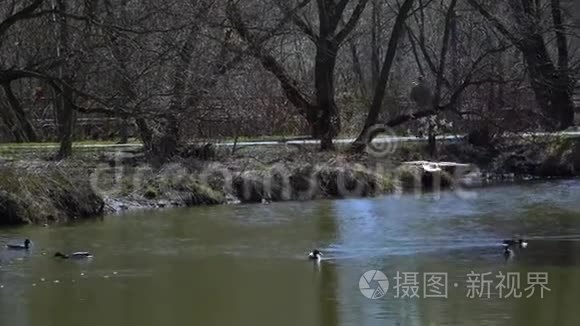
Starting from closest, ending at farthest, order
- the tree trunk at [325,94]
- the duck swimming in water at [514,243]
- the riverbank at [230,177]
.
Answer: the duck swimming in water at [514,243] → the riverbank at [230,177] → the tree trunk at [325,94]

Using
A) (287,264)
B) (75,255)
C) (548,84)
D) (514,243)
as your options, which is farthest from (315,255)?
(548,84)

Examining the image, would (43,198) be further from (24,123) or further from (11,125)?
(24,123)

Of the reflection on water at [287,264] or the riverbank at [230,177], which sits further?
the riverbank at [230,177]

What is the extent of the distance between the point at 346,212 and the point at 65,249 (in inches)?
251

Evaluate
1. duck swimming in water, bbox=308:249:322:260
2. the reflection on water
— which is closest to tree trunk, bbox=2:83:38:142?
the reflection on water

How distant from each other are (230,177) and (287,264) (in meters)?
8.67

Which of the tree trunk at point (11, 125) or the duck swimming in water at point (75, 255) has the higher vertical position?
the tree trunk at point (11, 125)

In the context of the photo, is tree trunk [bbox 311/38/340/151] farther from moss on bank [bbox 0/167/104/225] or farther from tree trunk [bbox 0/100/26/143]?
moss on bank [bbox 0/167/104/225]

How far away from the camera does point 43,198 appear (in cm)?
1956

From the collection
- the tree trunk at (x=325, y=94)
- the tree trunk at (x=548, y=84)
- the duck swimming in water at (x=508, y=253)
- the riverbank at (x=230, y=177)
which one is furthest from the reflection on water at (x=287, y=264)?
the tree trunk at (x=548, y=84)

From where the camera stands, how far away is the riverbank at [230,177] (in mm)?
19750

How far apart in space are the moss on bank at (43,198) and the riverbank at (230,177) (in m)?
0.02

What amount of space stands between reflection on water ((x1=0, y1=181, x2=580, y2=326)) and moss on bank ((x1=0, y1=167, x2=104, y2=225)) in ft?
2.47

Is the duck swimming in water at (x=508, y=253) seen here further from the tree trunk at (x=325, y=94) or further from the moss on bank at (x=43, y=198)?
the tree trunk at (x=325, y=94)
